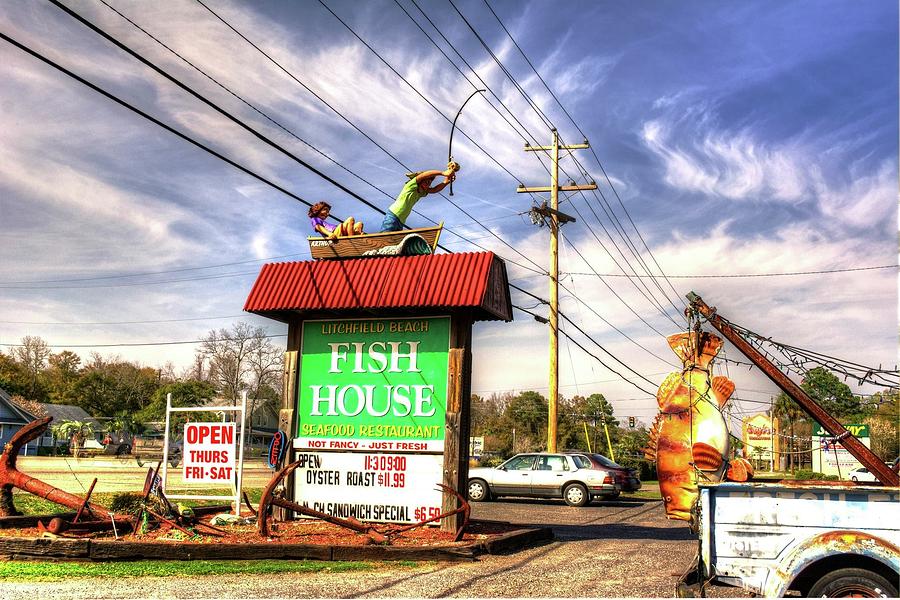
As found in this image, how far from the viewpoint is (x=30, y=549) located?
1018cm

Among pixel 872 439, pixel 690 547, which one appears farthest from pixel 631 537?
pixel 872 439

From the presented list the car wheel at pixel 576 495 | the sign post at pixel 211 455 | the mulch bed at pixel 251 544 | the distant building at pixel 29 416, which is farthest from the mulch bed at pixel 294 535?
the distant building at pixel 29 416

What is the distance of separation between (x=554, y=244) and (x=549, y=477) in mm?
9284

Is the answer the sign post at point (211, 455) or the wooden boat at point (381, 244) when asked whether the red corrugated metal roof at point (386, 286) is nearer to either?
the wooden boat at point (381, 244)

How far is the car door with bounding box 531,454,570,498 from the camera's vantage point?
24078 mm

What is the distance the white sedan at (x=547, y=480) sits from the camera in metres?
23.6

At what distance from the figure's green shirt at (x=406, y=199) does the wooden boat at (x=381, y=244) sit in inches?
23.9

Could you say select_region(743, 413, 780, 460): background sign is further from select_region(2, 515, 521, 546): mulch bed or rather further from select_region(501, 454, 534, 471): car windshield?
select_region(501, 454, 534, 471): car windshield

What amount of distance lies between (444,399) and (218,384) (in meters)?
70.9

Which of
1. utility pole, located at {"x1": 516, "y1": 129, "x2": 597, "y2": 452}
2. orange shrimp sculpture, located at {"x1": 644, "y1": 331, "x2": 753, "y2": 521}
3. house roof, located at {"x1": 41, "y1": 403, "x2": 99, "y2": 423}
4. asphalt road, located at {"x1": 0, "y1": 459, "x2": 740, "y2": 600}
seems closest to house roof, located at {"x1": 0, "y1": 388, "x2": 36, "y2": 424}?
house roof, located at {"x1": 41, "y1": 403, "x2": 99, "y2": 423}

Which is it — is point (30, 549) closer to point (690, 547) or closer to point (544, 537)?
point (544, 537)

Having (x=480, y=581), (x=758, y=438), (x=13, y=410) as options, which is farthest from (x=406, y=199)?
(x=13, y=410)

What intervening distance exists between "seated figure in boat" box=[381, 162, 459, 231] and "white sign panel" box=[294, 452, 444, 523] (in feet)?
14.8

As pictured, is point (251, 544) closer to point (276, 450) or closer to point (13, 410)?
point (276, 450)
